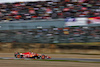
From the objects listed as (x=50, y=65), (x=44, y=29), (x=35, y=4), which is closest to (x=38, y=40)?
(x=44, y=29)

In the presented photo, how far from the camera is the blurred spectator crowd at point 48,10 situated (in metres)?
14.1

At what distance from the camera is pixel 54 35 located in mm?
13867

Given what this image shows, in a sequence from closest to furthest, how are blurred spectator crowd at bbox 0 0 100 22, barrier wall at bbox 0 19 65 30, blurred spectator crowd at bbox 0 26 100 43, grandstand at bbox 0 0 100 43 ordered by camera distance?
blurred spectator crowd at bbox 0 26 100 43, grandstand at bbox 0 0 100 43, blurred spectator crowd at bbox 0 0 100 22, barrier wall at bbox 0 19 65 30

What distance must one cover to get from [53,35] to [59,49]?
3.60ft

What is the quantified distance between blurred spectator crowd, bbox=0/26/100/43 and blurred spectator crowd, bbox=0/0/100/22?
4.50ft

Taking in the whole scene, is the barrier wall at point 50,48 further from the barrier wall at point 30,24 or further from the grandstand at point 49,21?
the barrier wall at point 30,24

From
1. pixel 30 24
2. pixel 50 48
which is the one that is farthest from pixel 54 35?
pixel 30 24

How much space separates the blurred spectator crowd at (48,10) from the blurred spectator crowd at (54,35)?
4.50 ft

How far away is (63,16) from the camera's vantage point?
1468 cm

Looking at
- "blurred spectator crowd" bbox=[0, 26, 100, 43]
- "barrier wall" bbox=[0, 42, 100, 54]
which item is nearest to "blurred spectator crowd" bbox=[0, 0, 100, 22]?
"blurred spectator crowd" bbox=[0, 26, 100, 43]

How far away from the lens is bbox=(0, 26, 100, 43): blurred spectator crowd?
13148 millimetres

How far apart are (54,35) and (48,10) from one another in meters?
2.37

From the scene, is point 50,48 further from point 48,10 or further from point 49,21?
point 48,10

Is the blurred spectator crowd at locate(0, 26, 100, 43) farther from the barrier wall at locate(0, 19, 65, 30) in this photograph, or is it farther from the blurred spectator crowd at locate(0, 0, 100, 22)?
the blurred spectator crowd at locate(0, 0, 100, 22)
